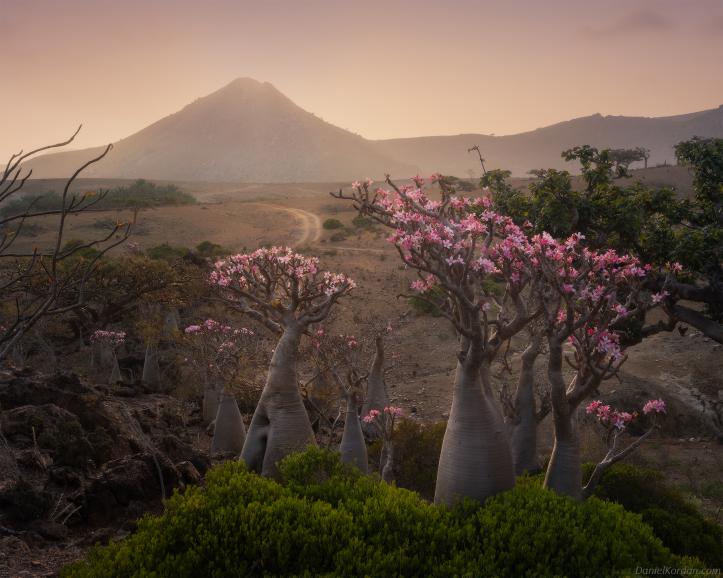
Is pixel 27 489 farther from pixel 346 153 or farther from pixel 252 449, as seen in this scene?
pixel 346 153

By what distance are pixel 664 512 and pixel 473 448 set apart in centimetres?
334

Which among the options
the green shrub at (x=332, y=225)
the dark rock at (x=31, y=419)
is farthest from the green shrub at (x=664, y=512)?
the green shrub at (x=332, y=225)

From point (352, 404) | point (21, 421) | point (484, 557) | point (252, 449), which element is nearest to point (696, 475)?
point (352, 404)

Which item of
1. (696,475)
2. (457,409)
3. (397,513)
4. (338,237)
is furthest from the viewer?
(338,237)

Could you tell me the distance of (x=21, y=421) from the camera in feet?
30.4

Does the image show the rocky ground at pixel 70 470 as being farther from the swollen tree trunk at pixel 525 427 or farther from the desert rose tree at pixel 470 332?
the swollen tree trunk at pixel 525 427

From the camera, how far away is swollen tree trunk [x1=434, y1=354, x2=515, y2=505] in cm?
632

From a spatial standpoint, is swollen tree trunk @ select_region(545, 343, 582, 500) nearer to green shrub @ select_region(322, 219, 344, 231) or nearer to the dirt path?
the dirt path

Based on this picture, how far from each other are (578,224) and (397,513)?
353 inches

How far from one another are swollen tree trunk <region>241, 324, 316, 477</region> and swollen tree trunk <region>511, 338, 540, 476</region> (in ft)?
12.8

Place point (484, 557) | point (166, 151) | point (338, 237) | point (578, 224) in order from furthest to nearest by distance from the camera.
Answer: point (166, 151) → point (338, 237) → point (578, 224) → point (484, 557)

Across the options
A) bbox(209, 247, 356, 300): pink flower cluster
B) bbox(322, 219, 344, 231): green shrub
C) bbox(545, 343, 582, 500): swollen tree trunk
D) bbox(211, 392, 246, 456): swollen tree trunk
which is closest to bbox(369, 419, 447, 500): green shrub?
bbox(209, 247, 356, 300): pink flower cluster

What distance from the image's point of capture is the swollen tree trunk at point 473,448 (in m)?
6.32

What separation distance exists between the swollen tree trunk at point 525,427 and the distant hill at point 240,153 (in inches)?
5583
